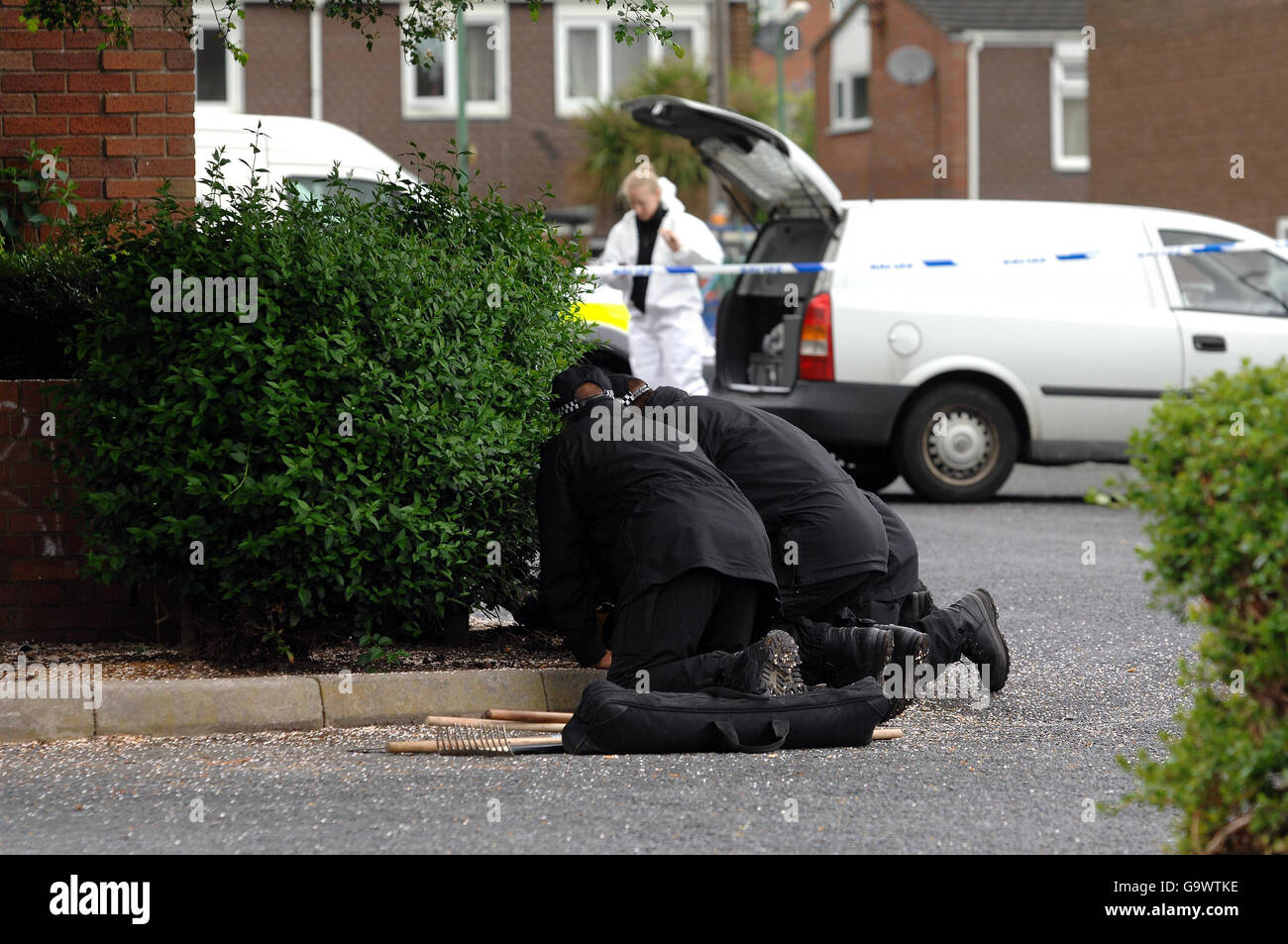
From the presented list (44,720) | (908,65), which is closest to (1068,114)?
(908,65)

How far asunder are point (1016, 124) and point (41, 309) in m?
30.1

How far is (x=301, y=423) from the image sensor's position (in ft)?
18.2

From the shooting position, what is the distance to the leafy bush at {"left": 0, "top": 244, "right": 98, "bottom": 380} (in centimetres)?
660

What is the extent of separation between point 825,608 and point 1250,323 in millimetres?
6660

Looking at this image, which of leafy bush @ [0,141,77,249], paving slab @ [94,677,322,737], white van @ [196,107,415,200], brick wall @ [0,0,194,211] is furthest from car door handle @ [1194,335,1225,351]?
paving slab @ [94,677,322,737]

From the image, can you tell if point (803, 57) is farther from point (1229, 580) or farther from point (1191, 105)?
point (1229, 580)

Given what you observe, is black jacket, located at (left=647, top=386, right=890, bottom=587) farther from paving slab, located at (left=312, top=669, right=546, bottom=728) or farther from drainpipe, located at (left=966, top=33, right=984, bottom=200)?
drainpipe, located at (left=966, top=33, right=984, bottom=200)

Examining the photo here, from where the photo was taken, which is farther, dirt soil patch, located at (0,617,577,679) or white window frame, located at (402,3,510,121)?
white window frame, located at (402,3,510,121)

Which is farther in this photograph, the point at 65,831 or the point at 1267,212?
the point at 1267,212

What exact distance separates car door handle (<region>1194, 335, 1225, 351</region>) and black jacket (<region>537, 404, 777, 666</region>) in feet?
22.0

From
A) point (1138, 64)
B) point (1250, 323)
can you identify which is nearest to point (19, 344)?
point (1250, 323)

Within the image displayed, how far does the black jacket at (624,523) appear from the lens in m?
5.52
